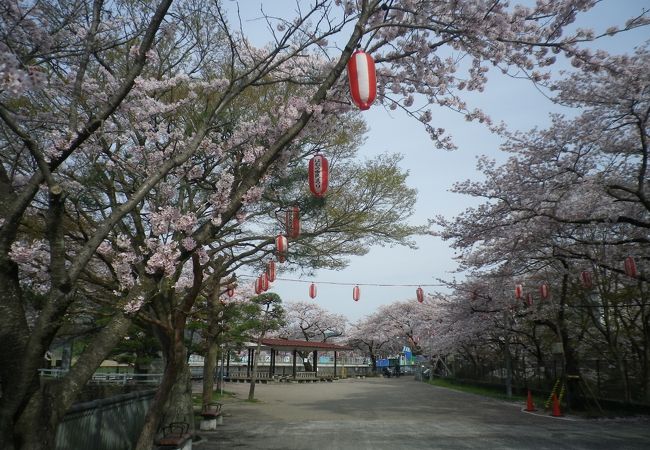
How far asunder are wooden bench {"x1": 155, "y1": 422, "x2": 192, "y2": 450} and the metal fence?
75 centimetres

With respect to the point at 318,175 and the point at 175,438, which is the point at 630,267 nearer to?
the point at 318,175

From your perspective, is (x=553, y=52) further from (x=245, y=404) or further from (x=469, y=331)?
(x=469, y=331)

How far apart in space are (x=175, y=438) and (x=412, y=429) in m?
7.35

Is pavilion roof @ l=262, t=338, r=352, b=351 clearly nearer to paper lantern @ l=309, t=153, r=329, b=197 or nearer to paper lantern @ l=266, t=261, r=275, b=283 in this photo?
paper lantern @ l=266, t=261, r=275, b=283

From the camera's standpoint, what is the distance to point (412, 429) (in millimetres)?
13672

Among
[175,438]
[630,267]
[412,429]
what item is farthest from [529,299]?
[175,438]

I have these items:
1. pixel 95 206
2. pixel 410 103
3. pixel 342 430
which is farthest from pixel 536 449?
pixel 95 206

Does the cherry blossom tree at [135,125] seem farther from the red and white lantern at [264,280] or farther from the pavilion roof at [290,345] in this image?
the pavilion roof at [290,345]

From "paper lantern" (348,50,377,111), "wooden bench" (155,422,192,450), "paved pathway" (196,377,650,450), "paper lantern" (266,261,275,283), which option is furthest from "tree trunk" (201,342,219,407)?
"paper lantern" (348,50,377,111)

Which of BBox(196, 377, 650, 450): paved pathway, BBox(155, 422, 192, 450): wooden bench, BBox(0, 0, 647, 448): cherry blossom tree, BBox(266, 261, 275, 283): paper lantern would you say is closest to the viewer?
BBox(0, 0, 647, 448): cherry blossom tree

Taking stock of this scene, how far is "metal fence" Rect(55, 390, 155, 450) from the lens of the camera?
6.72 m

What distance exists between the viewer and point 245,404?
72.4ft

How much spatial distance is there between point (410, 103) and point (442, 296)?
81.0ft

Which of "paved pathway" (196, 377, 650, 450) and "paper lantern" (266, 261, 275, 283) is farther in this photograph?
"paper lantern" (266, 261, 275, 283)
